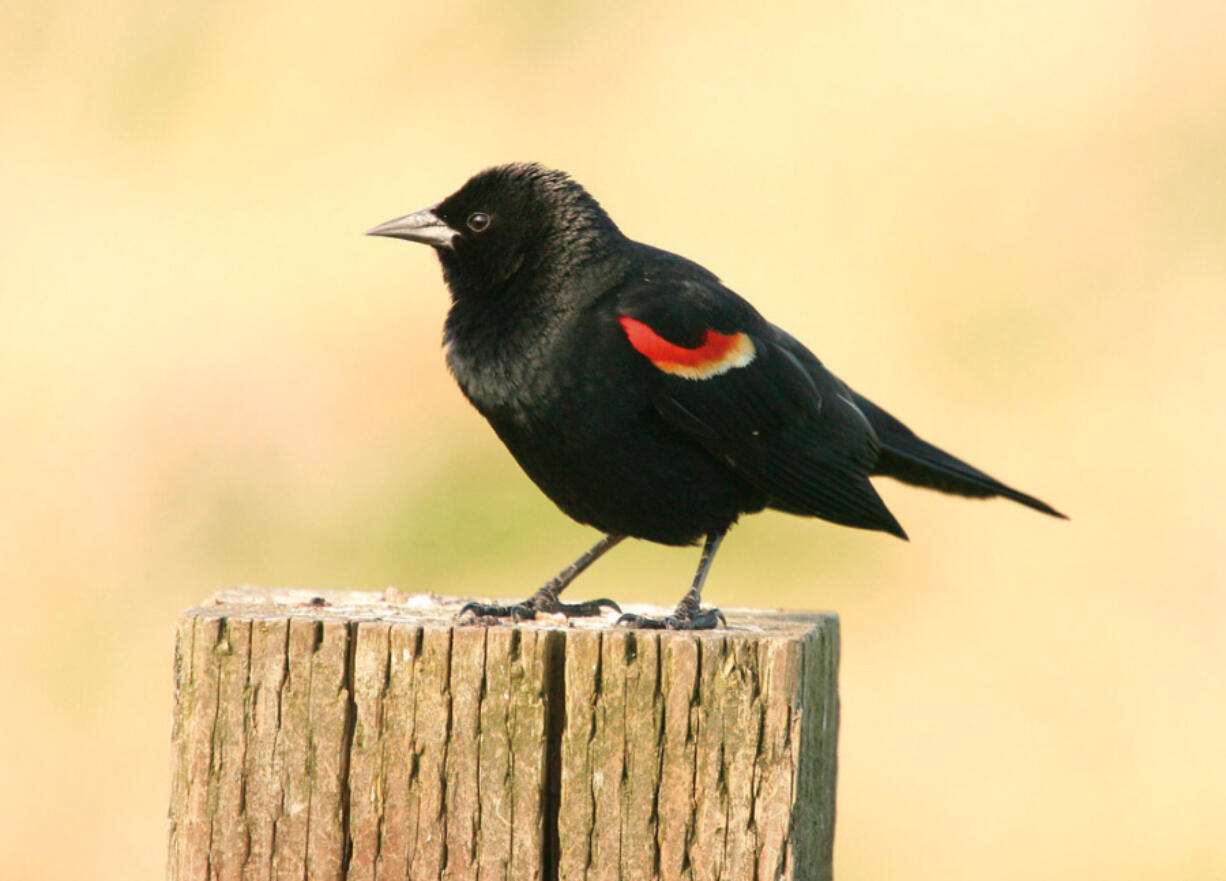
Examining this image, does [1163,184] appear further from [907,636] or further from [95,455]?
[95,455]

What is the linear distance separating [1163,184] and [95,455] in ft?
23.1

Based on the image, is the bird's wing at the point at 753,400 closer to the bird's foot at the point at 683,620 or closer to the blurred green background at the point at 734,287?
the bird's foot at the point at 683,620

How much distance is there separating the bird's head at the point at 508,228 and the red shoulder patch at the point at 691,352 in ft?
1.24

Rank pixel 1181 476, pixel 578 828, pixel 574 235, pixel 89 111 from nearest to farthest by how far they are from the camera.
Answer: pixel 578 828 < pixel 574 235 < pixel 1181 476 < pixel 89 111

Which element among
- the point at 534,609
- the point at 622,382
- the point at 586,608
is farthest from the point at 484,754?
the point at 622,382

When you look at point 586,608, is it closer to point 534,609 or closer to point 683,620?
point 534,609

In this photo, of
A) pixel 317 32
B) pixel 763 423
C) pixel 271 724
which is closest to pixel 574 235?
pixel 763 423

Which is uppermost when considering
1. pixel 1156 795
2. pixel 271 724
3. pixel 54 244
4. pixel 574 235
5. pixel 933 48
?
pixel 933 48

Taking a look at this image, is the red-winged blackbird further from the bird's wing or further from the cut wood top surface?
the cut wood top surface

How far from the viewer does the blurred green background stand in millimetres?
7809

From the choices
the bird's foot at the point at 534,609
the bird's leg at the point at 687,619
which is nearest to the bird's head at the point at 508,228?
the bird's foot at the point at 534,609

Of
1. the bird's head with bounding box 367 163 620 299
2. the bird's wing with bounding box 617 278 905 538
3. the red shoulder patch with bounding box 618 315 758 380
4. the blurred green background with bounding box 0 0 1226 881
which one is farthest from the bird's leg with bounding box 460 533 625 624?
the blurred green background with bounding box 0 0 1226 881

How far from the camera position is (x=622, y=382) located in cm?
446

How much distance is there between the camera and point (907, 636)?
28.6ft
